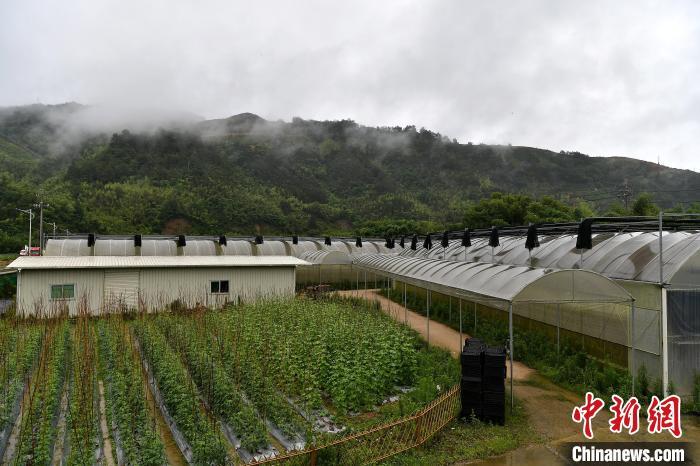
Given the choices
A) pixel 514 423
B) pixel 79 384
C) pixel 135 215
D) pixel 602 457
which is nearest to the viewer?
pixel 602 457

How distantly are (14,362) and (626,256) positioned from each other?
48.4ft

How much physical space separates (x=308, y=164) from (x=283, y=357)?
9002cm

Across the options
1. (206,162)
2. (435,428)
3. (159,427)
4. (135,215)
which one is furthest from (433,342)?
(206,162)

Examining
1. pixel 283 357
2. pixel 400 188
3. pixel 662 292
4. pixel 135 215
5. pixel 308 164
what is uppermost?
pixel 308 164

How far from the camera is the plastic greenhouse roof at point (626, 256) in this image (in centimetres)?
949

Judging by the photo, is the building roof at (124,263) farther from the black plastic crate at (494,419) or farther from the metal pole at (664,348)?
the metal pole at (664,348)

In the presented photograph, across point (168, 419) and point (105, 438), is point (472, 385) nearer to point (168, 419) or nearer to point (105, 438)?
point (168, 419)

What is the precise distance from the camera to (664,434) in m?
7.80

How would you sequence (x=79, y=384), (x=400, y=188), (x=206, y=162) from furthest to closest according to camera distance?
(x=400, y=188) → (x=206, y=162) → (x=79, y=384)

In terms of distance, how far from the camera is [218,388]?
8.29 meters

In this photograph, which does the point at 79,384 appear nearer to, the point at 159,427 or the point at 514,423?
the point at 159,427

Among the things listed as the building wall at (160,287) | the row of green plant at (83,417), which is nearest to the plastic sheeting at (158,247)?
the building wall at (160,287)

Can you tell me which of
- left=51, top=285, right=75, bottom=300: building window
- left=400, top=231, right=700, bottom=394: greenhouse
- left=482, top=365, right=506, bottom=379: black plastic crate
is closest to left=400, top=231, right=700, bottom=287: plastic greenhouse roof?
left=400, top=231, right=700, bottom=394: greenhouse

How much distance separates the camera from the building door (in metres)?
17.6
